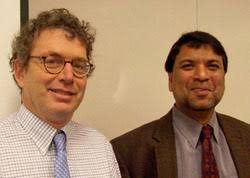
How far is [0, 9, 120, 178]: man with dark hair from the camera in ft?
4.69

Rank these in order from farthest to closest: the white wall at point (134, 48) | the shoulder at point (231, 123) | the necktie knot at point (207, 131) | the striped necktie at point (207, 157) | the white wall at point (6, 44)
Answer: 1. the white wall at point (134, 48)
2. the shoulder at point (231, 123)
3. the necktie knot at point (207, 131)
4. the striped necktie at point (207, 157)
5. the white wall at point (6, 44)

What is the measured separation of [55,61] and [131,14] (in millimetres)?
968

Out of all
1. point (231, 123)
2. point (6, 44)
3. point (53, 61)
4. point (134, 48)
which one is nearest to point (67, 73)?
point (53, 61)

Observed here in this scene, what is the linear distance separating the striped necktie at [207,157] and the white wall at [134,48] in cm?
44

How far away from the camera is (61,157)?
4.83 feet

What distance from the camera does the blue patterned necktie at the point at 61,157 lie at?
4.74 ft

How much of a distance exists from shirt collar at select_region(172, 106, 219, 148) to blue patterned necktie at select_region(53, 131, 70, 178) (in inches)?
27.7

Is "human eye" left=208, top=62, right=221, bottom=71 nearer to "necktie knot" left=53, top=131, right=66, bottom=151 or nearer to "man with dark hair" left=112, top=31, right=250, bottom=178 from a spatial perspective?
"man with dark hair" left=112, top=31, right=250, bottom=178

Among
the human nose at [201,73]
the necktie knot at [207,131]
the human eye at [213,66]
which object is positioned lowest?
the necktie knot at [207,131]

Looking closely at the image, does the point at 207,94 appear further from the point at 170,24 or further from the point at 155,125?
the point at 170,24

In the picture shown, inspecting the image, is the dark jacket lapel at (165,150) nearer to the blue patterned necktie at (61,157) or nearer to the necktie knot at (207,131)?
the necktie knot at (207,131)

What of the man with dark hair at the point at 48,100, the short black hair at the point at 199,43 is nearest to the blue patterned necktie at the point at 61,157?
the man with dark hair at the point at 48,100

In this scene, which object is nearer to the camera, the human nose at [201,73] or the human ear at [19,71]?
the human ear at [19,71]

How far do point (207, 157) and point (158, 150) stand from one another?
23 centimetres
